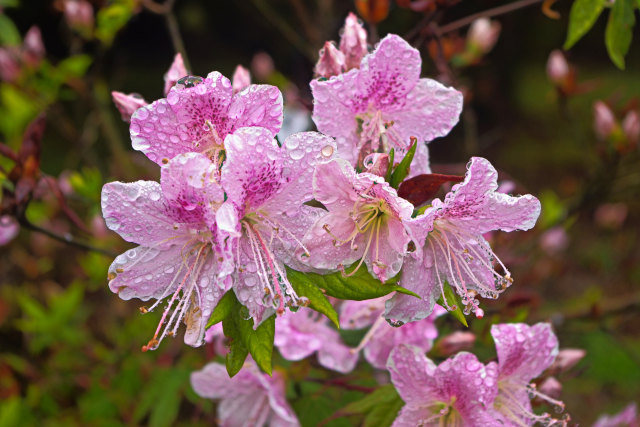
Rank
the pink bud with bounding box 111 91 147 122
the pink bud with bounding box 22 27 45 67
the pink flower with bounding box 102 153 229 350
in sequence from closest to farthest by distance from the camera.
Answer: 1. the pink flower with bounding box 102 153 229 350
2. the pink bud with bounding box 111 91 147 122
3. the pink bud with bounding box 22 27 45 67

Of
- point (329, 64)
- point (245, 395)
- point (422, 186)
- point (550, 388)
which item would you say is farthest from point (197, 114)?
point (550, 388)

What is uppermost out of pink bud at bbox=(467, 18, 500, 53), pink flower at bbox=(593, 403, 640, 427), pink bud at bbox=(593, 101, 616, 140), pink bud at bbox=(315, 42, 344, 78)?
pink bud at bbox=(315, 42, 344, 78)

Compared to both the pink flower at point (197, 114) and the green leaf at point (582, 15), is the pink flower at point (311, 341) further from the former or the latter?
the green leaf at point (582, 15)

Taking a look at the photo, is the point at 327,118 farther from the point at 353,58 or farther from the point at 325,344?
the point at 325,344

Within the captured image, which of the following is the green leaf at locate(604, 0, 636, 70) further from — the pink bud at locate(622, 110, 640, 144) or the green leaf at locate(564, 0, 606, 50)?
the pink bud at locate(622, 110, 640, 144)

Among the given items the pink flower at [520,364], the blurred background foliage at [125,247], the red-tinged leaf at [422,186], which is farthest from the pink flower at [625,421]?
the red-tinged leaf at [422,186]

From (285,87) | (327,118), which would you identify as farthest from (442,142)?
(327,118)

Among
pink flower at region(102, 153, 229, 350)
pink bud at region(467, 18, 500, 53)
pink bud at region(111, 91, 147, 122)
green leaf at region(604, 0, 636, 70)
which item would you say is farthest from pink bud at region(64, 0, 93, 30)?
green leaf at region(604, 0, 636, 70)
